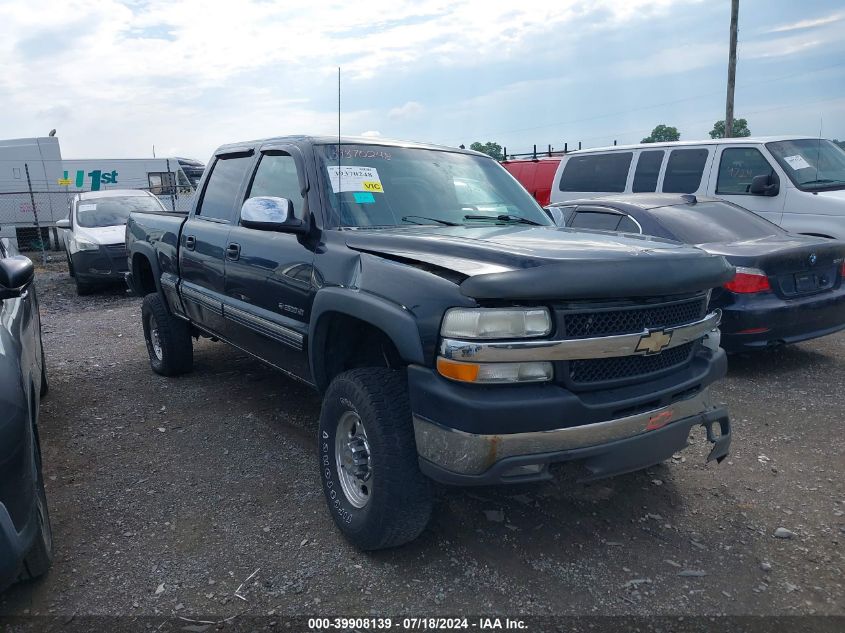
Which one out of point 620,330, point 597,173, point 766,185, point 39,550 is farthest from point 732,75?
point 39,550

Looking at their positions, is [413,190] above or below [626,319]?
above

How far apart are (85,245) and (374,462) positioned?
1010cm

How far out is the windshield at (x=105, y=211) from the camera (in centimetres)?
1213

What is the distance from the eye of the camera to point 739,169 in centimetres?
835

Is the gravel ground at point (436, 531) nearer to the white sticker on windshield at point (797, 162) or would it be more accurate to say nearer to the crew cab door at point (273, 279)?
the crew cab door at point (273, 279)

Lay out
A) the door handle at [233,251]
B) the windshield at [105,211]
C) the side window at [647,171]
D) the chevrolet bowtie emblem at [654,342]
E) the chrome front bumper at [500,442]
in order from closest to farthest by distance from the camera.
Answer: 1. the chrome front bumper at [500,442]
2. the chevrolet bowtie emblem at [654,342]
3. the door handle at [233,251]
4. the side window at [647,171]
5. the windshield at [105,211]

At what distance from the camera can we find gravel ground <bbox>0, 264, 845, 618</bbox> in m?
2.83

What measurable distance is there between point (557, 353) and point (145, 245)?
4.52 metres

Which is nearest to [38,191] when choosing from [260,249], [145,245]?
[145,245]

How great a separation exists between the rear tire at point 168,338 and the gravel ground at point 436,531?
837mm

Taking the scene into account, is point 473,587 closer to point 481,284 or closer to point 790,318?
point 481,284

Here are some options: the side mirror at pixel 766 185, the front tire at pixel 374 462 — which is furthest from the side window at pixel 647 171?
the front tire at pixel 374 462

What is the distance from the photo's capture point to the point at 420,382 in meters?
2.67

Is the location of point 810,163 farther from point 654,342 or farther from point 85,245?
point 85,245
